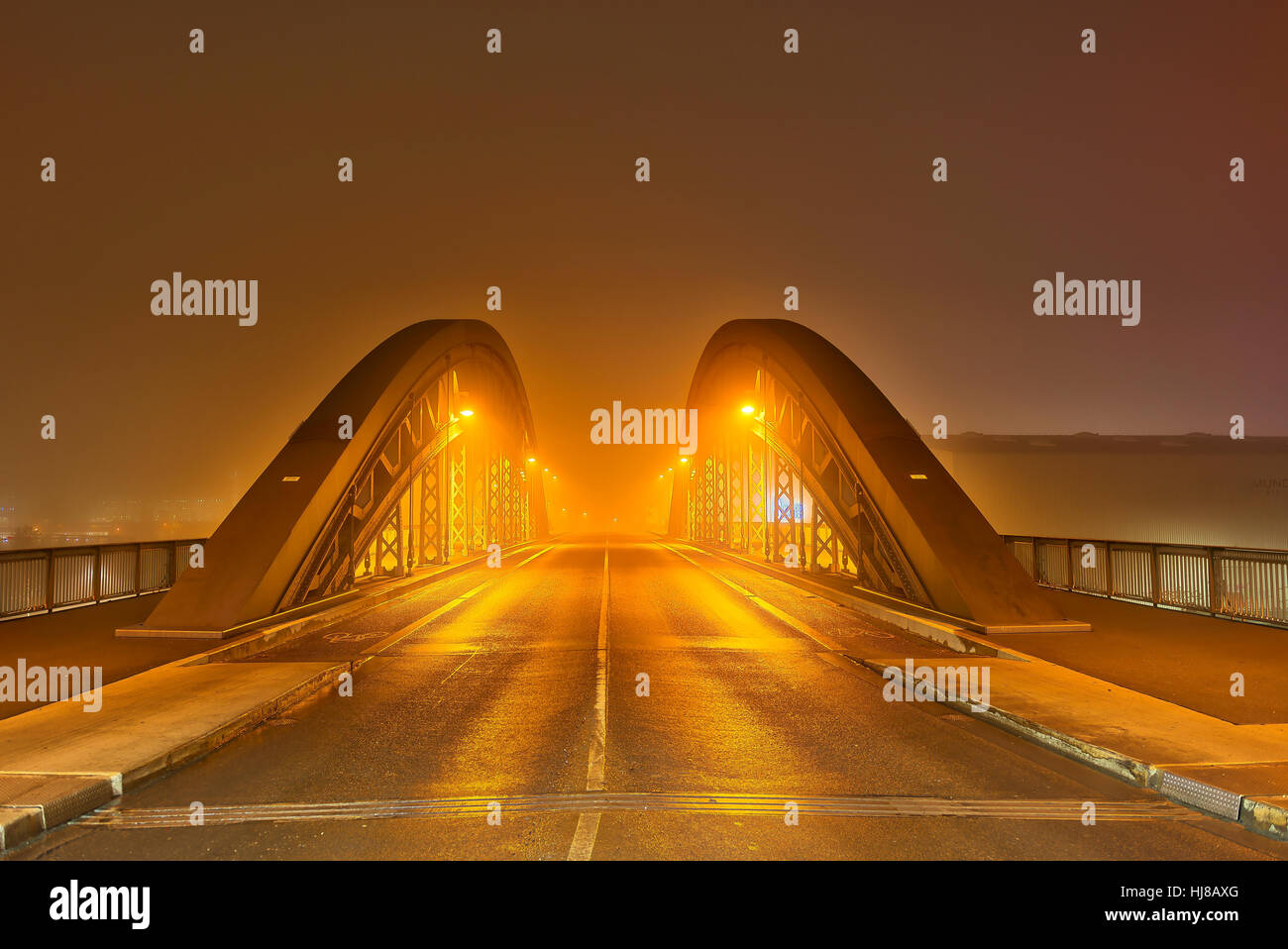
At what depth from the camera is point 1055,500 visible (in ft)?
229

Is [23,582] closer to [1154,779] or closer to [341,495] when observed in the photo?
[341,495]

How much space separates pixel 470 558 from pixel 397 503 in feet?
43.3

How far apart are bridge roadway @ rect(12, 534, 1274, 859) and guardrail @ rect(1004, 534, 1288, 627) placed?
6.97 meters

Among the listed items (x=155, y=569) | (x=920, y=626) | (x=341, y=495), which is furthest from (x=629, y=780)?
(x=155, y=569)

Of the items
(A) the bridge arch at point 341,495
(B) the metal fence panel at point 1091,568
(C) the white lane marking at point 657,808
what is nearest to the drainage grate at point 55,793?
(C) the white lane marking at point 657,808

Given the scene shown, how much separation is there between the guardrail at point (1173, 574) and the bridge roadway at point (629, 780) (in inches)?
274

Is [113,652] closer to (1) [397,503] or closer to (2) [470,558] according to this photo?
(1) [397,503]

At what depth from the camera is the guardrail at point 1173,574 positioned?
12.9 metres

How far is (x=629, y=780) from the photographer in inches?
226

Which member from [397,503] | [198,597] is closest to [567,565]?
[397,503]

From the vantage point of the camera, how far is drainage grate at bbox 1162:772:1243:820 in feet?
16.7

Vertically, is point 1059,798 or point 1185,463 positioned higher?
point 1185,463
